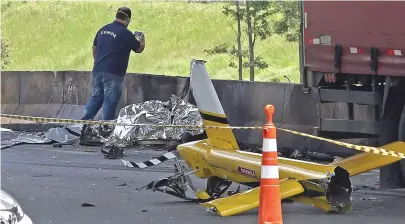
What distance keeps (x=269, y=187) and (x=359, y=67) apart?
13.1ft

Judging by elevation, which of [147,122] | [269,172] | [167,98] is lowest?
[147,122]

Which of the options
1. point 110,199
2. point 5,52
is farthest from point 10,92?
point 5,52

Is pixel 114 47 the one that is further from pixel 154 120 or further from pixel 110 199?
pixel 110 199

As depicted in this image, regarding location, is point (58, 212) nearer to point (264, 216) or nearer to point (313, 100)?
point (264, 216)

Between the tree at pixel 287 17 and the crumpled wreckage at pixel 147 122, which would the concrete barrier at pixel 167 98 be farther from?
the tree at pixel 287 17

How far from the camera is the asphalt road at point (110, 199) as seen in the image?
10008 mm

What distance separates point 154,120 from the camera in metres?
17.0

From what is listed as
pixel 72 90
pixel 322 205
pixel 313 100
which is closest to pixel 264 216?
pixel 322 205

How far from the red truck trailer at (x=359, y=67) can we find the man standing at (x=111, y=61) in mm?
5015

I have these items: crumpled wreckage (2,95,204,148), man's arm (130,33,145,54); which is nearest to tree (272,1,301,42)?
man's arm (130,33,145,54)

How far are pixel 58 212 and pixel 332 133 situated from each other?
3.64m

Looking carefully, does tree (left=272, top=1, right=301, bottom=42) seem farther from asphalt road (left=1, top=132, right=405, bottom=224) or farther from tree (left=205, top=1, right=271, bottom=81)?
asphalt road (left=1, top=132, right=405, bottom=224)

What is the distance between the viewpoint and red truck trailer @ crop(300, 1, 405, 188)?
11695 mm

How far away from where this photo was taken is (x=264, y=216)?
8.49 m
